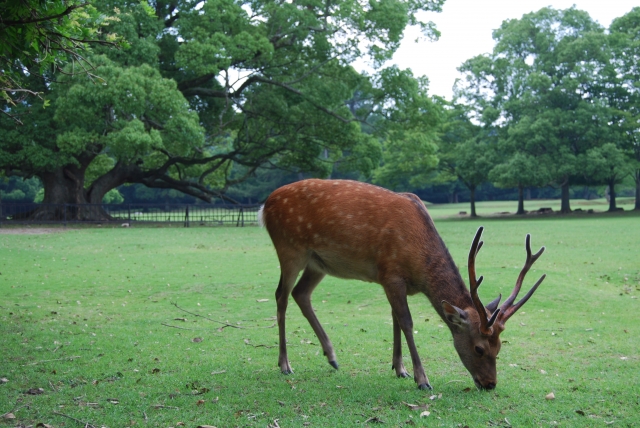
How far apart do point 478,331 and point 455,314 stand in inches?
8.1

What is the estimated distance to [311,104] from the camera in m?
28.2

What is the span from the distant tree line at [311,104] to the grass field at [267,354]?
28.2ft

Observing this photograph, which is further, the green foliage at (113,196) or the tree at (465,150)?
the green foliage at (113,196)

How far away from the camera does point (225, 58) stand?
2447cm

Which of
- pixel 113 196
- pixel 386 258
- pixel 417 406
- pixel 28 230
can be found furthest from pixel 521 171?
pixel 417 406

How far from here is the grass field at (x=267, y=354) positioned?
4.39m

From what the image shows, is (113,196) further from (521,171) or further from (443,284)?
(443,284)

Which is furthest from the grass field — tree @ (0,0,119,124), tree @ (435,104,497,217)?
tree @ (435,104,497,217)

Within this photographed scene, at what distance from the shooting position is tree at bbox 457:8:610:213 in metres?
34.7

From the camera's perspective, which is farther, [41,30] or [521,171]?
[521,171]

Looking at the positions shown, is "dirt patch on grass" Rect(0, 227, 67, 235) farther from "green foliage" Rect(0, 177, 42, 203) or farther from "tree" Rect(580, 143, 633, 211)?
"green foliage" Rect(0, 177, 42, 203)

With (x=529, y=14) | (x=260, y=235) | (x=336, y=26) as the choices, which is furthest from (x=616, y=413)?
(x=529, y=14)

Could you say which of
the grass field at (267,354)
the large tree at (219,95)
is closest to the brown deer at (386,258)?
the grass field at (267,354)

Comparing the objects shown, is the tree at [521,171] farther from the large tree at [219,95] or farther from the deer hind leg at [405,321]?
the deer hind leg at [405,321]
